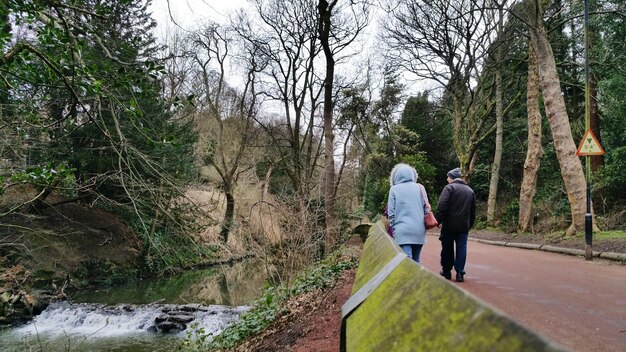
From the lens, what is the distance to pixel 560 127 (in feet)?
44.8

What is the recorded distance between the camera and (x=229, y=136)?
114ft

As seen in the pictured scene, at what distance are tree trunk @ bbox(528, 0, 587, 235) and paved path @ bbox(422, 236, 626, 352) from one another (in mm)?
2030

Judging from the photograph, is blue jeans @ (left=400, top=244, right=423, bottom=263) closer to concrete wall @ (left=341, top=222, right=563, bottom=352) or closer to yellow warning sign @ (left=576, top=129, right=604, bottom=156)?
concrete wall @ (left=341, top=222, right=563, bottom=352)

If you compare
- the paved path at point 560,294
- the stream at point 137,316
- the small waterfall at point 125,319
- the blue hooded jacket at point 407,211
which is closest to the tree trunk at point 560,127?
the paved path at point 560,294

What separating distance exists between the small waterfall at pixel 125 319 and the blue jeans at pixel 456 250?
293 inches

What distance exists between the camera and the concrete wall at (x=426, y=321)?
2.95ft

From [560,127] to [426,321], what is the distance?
14708 millimetres

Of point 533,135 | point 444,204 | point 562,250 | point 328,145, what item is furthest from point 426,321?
point 533,135

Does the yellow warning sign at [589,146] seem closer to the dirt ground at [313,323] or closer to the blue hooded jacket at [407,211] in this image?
the dirt ground at [313,323]

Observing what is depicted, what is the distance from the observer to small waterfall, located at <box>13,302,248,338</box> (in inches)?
516

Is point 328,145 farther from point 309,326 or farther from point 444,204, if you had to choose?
point 309,326

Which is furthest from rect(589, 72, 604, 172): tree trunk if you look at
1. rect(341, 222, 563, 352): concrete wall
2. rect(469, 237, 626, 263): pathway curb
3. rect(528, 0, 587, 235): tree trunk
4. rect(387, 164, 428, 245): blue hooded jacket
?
rect(341, 222, 563, 352): concrete wall

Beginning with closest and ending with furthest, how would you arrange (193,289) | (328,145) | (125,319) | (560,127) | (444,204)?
(444,204), (560,127), (125,319), (328,145), (193,289)

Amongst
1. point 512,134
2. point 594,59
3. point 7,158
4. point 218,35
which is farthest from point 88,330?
point 512,134
